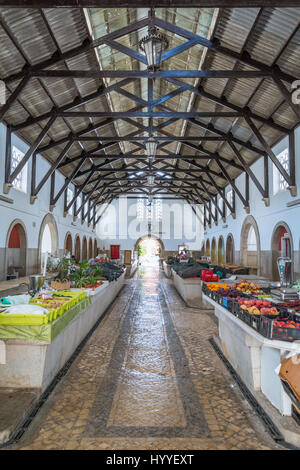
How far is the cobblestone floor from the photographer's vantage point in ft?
8.19

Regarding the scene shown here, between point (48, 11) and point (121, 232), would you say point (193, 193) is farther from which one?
point (48, 11)

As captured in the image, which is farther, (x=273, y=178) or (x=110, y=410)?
(x=273, y=178)

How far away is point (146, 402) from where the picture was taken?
314 cm

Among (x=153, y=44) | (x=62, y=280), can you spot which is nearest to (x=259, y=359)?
(x=62, y=280)

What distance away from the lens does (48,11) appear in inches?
224

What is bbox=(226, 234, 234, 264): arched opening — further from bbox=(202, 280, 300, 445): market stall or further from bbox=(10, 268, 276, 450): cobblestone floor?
bbox=(202, 280, 300, 445): market stall

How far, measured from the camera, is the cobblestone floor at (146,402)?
2.50m

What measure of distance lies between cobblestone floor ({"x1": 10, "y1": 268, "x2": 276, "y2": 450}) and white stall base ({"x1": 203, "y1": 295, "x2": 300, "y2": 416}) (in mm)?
248

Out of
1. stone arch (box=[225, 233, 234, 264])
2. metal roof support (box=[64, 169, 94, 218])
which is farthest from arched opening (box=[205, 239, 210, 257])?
metal roof support (box=[64, 169, 94, 218])

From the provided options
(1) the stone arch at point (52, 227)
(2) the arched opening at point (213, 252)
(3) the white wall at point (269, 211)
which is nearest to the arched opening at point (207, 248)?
(2) the arched opening at point (213, 252)

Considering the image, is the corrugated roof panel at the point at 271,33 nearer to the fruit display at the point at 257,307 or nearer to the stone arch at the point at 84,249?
the fruit display at the point at 257,307

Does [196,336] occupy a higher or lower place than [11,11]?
lower

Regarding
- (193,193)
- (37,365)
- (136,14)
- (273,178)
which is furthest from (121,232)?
(37,365)
